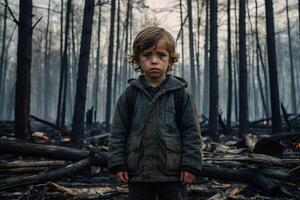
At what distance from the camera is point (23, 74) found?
7.51m

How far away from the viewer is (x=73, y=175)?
521cm

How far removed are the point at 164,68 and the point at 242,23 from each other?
11155 mm

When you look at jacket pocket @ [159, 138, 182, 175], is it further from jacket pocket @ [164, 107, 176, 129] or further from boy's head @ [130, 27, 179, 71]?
boy's head @ [130, 27, 179, 71]

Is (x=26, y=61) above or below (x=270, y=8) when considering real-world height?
below

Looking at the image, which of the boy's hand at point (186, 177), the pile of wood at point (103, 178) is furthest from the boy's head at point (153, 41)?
the pile of wood at point (103, 178)

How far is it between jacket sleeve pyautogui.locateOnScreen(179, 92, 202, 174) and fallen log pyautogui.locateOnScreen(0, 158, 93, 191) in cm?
282

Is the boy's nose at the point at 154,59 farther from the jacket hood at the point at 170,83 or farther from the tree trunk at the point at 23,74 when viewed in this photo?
the tree trunk at the point at 23,74

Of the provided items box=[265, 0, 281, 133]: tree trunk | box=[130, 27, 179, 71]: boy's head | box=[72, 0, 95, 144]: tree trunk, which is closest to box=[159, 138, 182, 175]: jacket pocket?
box=[130, 27, 179, 71]: boy's head

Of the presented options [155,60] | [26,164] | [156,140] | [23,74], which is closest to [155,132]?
[156,140]

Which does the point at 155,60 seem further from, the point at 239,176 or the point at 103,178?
the point at 103,178

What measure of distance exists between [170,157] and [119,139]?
39 cm

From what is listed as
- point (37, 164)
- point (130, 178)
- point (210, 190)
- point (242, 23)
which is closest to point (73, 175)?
point (37, 164)

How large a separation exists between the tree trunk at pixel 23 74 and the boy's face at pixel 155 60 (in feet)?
19.5

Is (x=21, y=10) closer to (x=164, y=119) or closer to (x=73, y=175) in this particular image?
(x=73, y=175)
